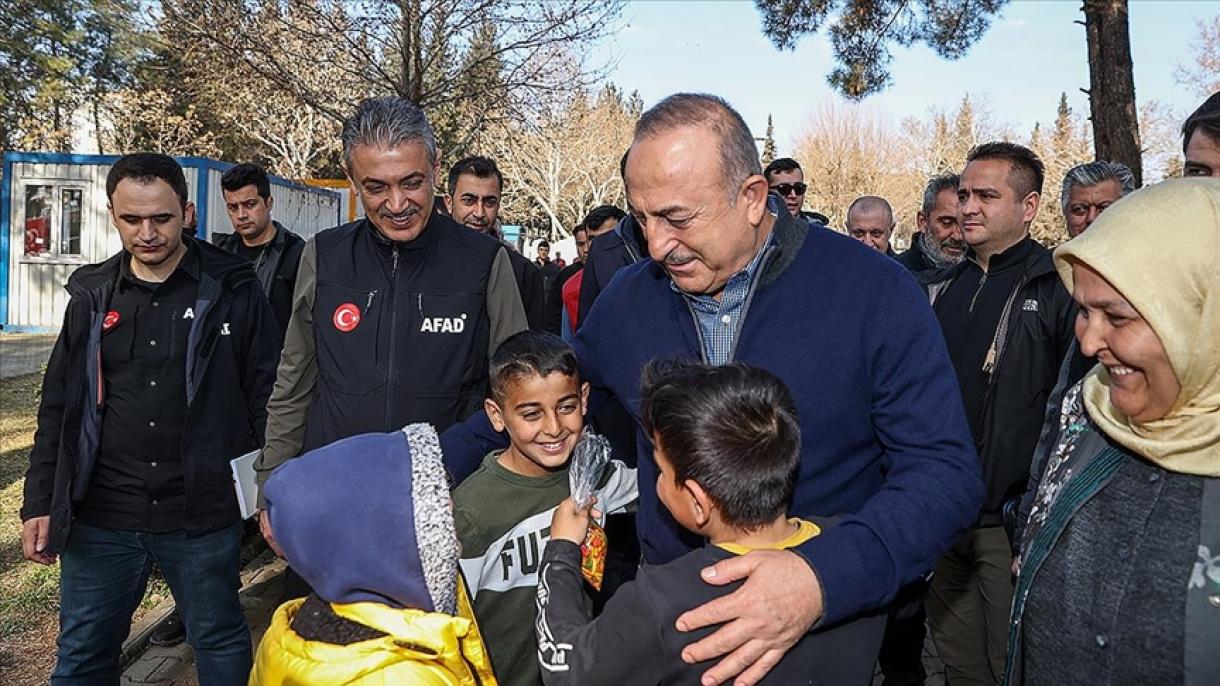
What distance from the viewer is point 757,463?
6.45 feet

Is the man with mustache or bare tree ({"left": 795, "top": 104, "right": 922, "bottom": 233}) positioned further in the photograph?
bare tree ({"left": 795, "top": 104, "right": 922, "bottom": 233})

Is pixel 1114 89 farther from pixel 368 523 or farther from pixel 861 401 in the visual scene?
pixel 368 523

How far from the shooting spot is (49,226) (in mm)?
18078

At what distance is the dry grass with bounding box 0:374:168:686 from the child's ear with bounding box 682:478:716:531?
3644mm

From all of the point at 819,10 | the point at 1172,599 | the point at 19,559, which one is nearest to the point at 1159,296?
the point at 1172,599

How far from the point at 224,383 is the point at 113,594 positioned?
33.3 inches

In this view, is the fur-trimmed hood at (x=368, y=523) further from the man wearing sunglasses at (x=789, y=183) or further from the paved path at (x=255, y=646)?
the man wearing sunglasses at (x=789, y=183)

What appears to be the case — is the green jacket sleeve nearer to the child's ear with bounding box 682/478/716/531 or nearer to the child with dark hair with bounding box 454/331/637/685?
Result: the child with dark hair with bounding box 454/331/637/685

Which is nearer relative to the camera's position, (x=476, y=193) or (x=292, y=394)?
(x=292, y=394)

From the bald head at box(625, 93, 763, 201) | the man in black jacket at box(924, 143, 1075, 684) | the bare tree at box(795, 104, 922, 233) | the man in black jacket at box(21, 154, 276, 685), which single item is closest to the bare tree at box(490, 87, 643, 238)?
the bare tree at box(795, 104, 922, 233)

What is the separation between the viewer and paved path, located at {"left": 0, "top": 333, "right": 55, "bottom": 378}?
13.9 m

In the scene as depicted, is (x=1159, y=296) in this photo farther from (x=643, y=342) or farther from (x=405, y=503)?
(x=405, y=503)

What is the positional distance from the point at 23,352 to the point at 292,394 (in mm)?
15335

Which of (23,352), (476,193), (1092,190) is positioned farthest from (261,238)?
(23,352)
